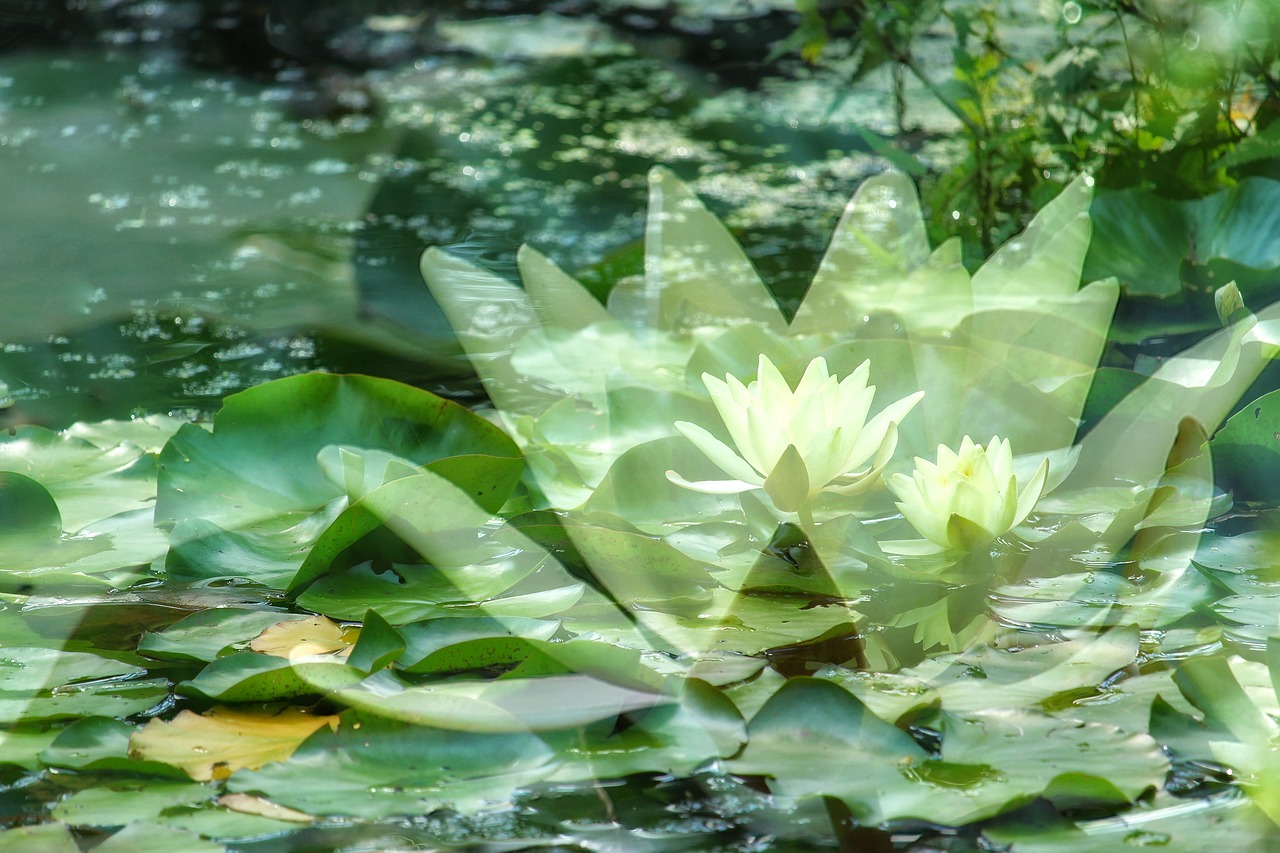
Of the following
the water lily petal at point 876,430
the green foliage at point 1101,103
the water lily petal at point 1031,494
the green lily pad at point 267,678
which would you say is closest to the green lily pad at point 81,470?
the green lily pad at point 267,678

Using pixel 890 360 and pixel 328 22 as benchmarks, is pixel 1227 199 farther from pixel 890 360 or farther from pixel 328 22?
pixel 328 22

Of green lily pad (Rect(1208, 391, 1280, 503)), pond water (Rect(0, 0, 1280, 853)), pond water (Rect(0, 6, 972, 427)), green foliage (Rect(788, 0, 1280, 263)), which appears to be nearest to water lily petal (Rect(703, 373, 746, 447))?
pond water (Rect(0, 0, 1280, 853))

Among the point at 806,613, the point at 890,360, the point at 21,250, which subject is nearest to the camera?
the point at 806,613

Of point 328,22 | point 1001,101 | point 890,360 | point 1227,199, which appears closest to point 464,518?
point 890,360

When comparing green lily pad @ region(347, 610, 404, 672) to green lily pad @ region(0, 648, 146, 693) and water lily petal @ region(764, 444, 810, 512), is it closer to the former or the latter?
green lily pad @ region(0, 648, 146, 693)

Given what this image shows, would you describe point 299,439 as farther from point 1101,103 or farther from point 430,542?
point 1101,103

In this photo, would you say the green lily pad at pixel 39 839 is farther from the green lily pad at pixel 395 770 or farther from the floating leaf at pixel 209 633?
the floating leaf at pixel 209 633
